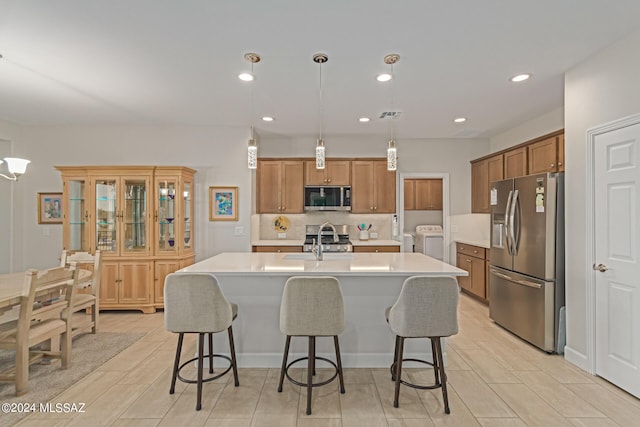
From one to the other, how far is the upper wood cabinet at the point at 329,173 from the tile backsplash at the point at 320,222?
56 cm

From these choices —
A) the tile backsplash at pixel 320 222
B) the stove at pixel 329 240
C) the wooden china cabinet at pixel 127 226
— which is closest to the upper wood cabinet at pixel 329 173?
the tile backsplash at pixel 320 222

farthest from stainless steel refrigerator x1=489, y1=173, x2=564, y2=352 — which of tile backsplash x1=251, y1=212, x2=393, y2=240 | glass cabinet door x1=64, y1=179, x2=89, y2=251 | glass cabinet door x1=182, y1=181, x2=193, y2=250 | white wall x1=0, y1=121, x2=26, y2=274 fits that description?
white wall x1=0, y1=121, x2=26, y2=274

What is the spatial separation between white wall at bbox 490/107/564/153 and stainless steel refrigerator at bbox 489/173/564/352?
1129mm

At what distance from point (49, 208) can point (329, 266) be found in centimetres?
462

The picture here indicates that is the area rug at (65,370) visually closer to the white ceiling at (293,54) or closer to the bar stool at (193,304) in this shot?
the bar stool at (193,304)

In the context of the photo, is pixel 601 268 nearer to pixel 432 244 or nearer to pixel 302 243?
pixel 302 243

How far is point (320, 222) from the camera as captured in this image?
5.76 metres

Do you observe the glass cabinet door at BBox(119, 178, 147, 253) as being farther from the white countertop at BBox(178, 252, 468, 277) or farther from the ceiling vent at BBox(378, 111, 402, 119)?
the ceiling vent at BBox(378, 111, 402, 119)

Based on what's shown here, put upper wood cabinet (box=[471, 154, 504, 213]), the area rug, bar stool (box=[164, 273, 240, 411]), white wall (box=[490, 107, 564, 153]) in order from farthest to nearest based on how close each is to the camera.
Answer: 1. upper wood cabinet (box=[471, 154, 504, 213])
2. white wall (box=[490, 107, 564, 153])
3. the area rug
4. bar stool (box=[164, 273, 240, 411])

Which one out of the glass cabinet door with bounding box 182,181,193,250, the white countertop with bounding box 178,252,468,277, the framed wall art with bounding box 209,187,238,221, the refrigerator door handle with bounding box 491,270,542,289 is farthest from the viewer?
the framed wall art with bounding box 209,187,238,221

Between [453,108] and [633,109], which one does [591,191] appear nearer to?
[633,109]

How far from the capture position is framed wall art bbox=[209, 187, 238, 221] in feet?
16.6

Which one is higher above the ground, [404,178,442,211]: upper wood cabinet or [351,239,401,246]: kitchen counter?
[404,178,442,211]: upper wood cabinet

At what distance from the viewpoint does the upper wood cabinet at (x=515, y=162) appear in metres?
4.33
